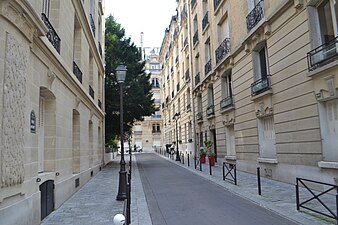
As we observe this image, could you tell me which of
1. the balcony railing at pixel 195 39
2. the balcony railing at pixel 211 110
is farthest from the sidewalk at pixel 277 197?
the balcony railing at pixel 195 39

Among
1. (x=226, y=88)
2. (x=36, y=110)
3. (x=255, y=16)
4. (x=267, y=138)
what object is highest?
(x=255, y=16)

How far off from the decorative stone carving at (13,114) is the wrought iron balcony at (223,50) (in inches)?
577

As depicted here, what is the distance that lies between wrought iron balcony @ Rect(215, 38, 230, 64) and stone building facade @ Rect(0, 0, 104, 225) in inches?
390

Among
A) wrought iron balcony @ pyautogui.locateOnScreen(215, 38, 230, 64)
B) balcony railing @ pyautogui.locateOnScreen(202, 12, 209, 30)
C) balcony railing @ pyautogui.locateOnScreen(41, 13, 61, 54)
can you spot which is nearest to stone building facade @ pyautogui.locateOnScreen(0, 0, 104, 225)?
balcony railing @ pyautogui.locateOnScreen(41, 13, 61, 54)

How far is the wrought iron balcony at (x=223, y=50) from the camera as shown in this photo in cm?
1833

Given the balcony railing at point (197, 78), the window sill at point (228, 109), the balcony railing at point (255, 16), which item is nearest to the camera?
the balcony railing at point (255, 16)

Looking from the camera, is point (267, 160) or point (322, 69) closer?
point (322, 69)

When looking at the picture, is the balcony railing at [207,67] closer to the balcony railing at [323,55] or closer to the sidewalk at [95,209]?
the balcony railing at [323,55]

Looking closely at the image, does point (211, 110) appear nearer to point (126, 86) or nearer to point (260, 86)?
point (126, 86)

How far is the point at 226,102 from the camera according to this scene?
61.0 feet

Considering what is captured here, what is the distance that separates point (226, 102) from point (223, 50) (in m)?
3.41

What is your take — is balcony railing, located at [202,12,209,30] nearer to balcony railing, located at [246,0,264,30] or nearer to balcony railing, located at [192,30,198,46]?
balcony railing, located at [192,30,198,46]

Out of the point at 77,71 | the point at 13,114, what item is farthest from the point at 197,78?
the point at 13,114

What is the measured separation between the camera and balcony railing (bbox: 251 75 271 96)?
1274 centimetres
